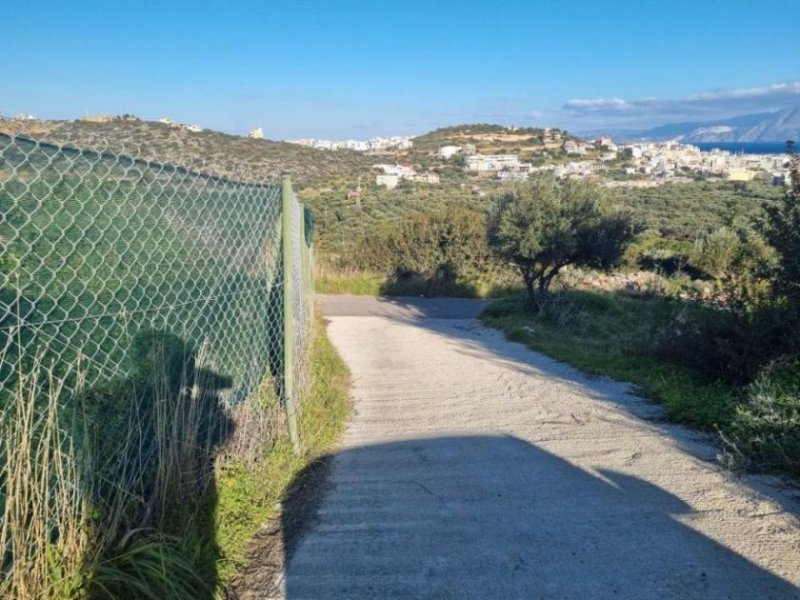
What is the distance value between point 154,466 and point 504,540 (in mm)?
1805

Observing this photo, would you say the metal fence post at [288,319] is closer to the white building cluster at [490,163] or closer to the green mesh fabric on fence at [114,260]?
the green mesh fabric on fence at [114,260]

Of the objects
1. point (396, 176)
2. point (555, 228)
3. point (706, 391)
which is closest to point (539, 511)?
point (706, 391)

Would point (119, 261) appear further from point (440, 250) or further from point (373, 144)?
point (373, 144)

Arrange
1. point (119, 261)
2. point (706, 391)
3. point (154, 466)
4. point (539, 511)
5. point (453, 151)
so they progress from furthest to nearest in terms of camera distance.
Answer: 1. point (453, 151)
2. point (706, 391)
3. point (539, 511)
4. point (154, 466)
5. point (119, 261)

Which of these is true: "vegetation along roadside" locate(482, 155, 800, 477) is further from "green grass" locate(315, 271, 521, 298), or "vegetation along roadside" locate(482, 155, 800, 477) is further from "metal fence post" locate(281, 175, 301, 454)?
"green grass" locate(315, 271, 521, 298)

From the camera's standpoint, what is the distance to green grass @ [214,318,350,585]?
3186mm

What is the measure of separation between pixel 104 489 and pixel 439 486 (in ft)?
6.48

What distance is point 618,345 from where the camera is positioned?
9438 mm

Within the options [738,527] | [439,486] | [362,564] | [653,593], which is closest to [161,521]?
[362,564]

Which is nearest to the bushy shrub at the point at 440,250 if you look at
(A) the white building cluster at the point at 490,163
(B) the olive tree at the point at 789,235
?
(B) the olive tree at the point at 789,235

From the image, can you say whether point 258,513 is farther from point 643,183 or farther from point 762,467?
point 643,183

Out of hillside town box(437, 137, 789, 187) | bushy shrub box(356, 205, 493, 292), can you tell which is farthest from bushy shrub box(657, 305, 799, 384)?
hillside town box(437, 137, 789, 187)

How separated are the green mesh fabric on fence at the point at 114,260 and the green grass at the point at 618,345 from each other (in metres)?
3.76

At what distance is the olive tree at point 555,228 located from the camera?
13.8 m
